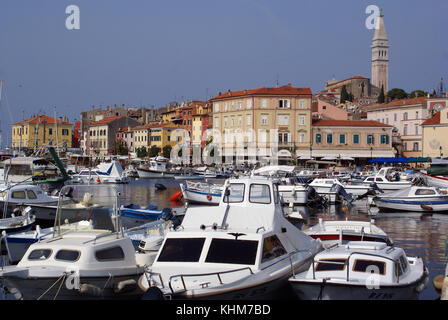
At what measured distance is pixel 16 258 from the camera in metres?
17.1

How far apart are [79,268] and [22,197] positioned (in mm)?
15495

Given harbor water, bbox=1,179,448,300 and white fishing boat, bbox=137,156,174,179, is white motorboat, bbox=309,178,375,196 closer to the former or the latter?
harbor water, bbox=1,179,448,300

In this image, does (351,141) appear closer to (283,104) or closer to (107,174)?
(283,104)

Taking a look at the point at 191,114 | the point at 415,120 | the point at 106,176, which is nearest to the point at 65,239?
the point at 106,176

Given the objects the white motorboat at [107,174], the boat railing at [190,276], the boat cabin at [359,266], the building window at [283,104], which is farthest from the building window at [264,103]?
the boat railing at [190,276]

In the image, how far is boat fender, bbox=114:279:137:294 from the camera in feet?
40.2

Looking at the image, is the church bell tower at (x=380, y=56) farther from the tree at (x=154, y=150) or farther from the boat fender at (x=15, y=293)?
the boat fender at (x=15, y=293)

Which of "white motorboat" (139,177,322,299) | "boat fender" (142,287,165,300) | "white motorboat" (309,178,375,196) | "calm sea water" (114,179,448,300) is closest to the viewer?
"boat fender" (142,287,165,300)

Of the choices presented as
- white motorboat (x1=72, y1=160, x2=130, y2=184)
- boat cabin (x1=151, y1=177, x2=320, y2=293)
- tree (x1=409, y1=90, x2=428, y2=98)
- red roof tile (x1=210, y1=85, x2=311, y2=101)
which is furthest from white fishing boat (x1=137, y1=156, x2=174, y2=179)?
tree (x1=409, y1=90, x2=428, y2=98)

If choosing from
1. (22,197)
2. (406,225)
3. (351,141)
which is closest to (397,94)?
(351,141)

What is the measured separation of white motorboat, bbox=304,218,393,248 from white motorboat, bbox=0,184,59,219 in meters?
13.2

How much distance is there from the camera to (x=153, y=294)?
403 inches
